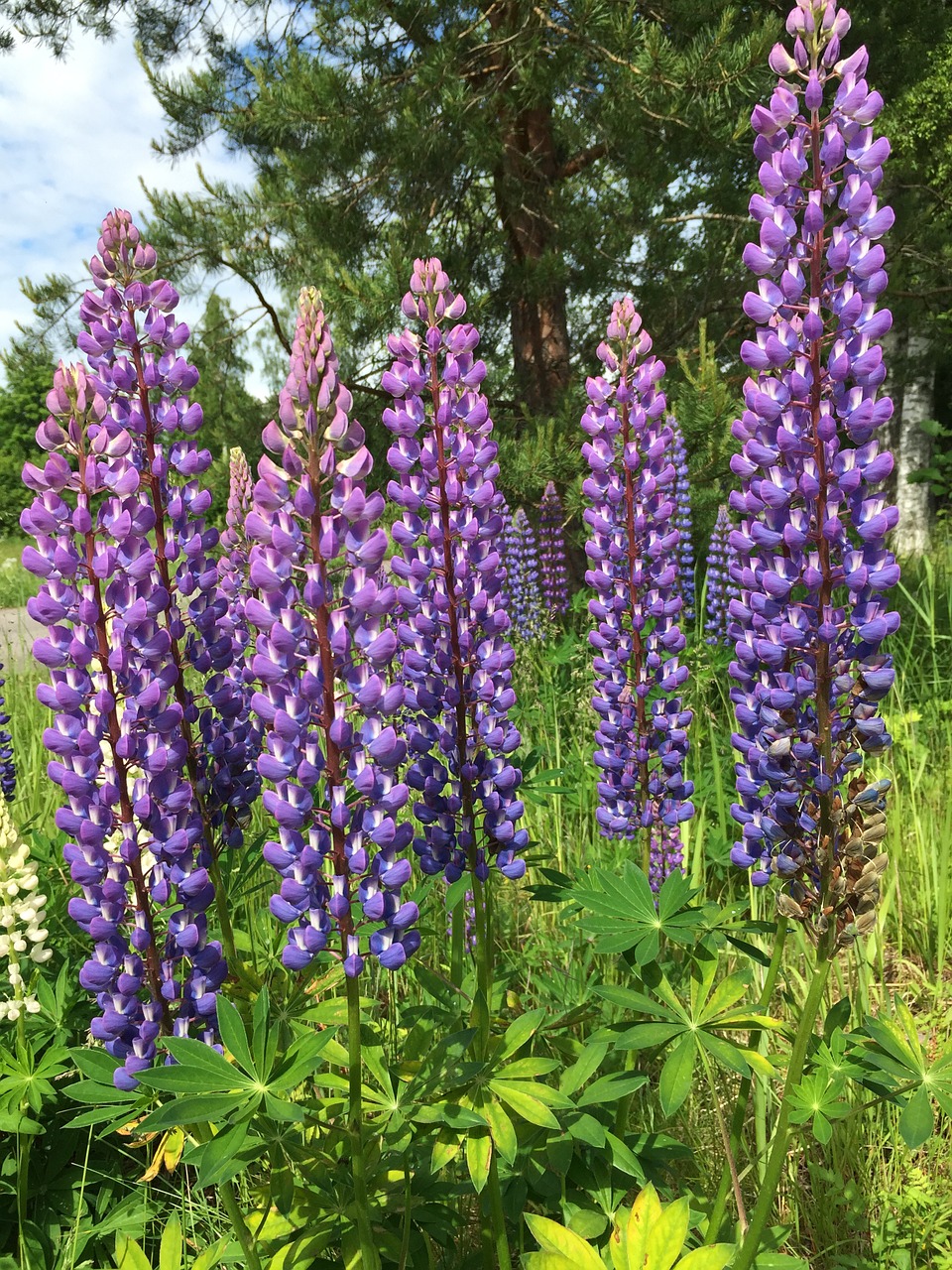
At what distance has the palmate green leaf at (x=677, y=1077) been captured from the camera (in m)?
1.46

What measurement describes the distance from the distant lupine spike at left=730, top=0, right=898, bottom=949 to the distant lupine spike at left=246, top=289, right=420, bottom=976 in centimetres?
68

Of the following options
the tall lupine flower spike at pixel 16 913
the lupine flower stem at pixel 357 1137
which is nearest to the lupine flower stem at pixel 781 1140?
the lupine flower stem at pixel 357 1137

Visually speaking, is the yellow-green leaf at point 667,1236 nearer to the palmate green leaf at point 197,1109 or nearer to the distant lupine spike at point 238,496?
the palmate green leaf at point 197,1109

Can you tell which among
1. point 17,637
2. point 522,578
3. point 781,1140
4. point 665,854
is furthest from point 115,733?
point 17,637

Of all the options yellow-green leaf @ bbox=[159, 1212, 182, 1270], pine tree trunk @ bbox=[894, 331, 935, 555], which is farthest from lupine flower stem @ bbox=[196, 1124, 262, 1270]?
pine tree trunk @ bbox=[894, 331, 935, 555]

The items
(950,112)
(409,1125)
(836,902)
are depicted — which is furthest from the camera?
(950,112)

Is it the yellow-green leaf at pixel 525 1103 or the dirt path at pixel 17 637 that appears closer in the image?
the yellow-green leaf at pixel 525 1103

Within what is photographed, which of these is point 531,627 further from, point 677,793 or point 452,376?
point 452,376

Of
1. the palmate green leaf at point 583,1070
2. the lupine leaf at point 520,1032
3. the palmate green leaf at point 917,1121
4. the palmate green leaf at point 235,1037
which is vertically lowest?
the palmate green leaf at point 583,1070

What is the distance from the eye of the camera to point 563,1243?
1.41 meters

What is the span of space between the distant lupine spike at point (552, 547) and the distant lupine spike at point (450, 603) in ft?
12.2

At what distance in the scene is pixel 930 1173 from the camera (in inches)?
86.4

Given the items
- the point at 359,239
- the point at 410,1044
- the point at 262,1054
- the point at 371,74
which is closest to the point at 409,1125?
the point at 410,1044

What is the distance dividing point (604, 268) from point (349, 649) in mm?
5774
